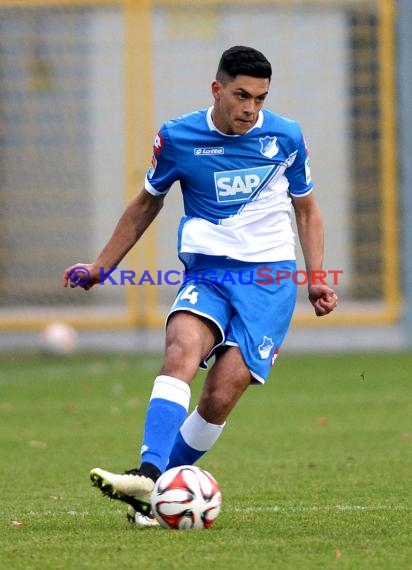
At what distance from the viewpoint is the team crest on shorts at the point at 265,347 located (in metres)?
5.83

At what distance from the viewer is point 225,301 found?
586cm

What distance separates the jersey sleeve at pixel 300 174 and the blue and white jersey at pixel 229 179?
34mm

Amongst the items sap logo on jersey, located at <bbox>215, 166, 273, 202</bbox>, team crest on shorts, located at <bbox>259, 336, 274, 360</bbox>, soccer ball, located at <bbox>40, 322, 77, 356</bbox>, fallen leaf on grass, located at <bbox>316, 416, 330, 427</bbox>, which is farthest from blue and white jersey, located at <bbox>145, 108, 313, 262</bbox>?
soccer ball, located at <bbox>40, 322, 77, 356</bbox>

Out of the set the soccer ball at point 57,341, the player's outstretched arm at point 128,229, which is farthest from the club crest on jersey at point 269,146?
the soccer ball at point 57,341

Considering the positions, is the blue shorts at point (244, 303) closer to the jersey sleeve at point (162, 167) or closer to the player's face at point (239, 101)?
the jersey sleeve at point (162, 167)

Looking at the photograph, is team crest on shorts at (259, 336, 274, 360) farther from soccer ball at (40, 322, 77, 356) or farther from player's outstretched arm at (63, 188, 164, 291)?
soccer ball at (40, 322, 77, 356)

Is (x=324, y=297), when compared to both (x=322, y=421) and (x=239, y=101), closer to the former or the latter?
(x=239, y=101)

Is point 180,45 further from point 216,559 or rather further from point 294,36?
point 216,559

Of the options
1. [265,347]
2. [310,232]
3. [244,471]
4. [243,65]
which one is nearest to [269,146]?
[243,65]

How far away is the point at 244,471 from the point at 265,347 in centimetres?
180

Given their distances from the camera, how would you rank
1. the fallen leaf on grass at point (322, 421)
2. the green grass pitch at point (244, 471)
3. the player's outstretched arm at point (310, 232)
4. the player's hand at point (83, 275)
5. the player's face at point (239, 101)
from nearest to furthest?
the green grass pitch at point (244, 471), the player's face at point (239, 101), the player's hand at point (83, 275), the player's outstretched arm at point (310, 232), the fallen leaf on grass at point (322, 421)

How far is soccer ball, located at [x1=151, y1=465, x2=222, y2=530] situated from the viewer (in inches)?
208

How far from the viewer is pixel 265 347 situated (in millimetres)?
5855

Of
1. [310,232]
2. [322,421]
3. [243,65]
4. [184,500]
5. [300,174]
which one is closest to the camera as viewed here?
[184,500]
